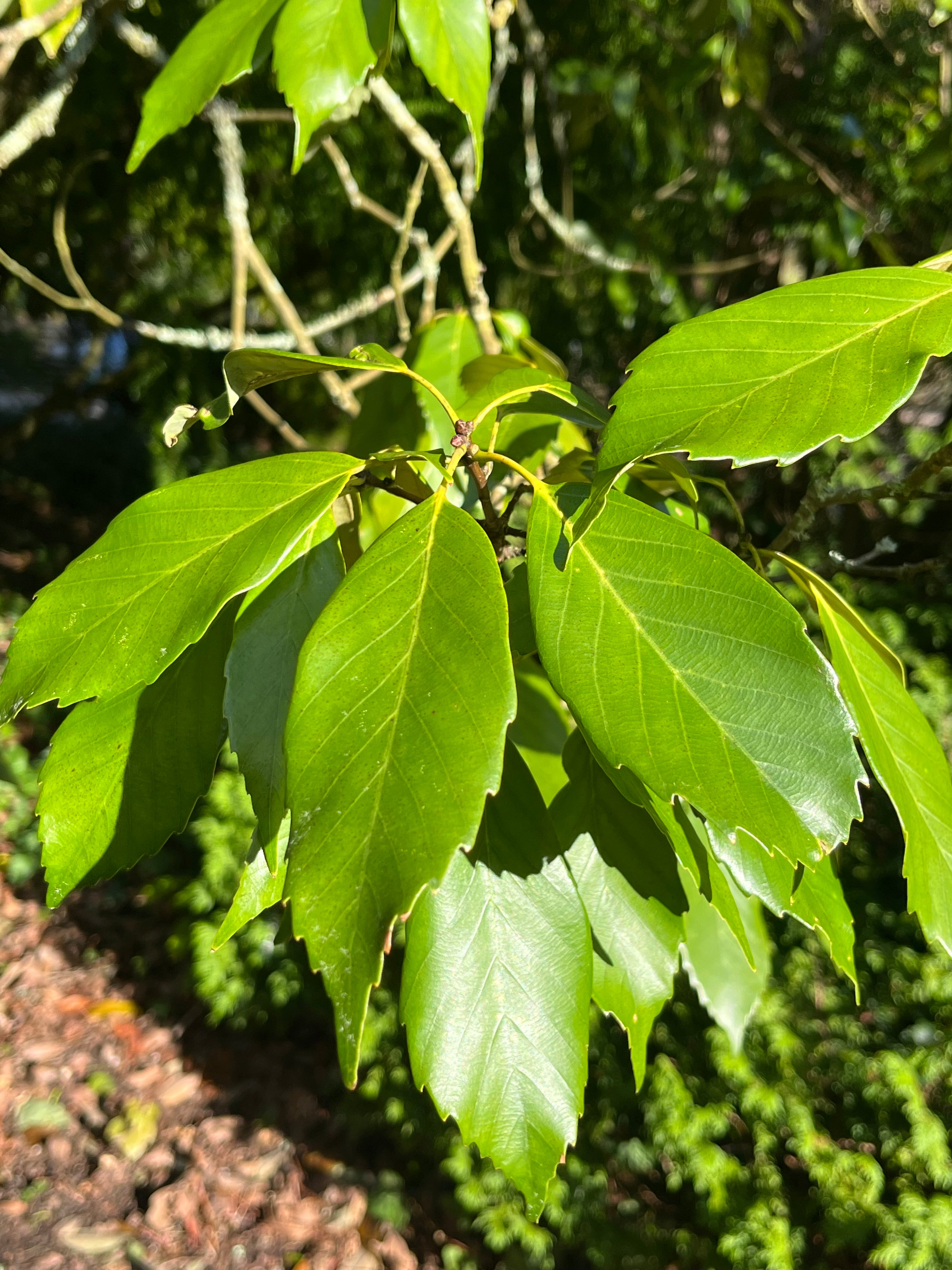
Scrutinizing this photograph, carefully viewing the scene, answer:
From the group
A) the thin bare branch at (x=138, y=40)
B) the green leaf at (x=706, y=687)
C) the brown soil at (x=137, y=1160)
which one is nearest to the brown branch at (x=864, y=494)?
the green leaf at (x=706, y=687)

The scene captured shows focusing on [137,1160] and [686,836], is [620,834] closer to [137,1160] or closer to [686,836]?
[686,836]

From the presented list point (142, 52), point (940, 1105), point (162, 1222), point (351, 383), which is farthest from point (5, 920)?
point (940, 1105)

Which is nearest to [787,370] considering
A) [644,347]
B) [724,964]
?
[724,964]

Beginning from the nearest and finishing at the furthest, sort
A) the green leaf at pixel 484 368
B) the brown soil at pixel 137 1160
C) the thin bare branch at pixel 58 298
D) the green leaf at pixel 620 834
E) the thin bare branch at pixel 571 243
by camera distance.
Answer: the green leaf at pixel 620 834, the green leaf at pixel 484 368, the thin bare branch at pixel 58 298, the thin bare branch at pixel 571 243, the brown soil at pixel 137 1160

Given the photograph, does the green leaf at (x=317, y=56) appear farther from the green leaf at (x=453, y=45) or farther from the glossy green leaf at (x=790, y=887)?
Answer: the glossy green leaf at (x=790, y=887)

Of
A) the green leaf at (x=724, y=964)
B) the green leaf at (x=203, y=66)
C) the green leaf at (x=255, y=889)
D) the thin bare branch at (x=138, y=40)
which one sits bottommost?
the green leaf at (x=724, y=964)

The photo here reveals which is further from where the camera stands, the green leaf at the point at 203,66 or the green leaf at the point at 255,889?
the green leaf at the point at 203,66

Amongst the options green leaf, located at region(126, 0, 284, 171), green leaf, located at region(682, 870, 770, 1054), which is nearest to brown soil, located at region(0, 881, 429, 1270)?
green leaf, located at region(682, 870, 770, 1054)
